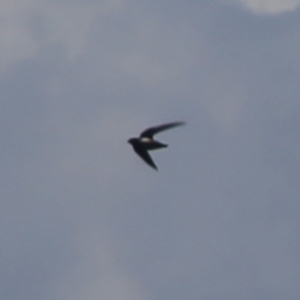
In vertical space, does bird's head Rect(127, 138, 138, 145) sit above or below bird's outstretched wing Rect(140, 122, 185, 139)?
above

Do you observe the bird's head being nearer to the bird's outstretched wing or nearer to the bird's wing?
the bird's wing

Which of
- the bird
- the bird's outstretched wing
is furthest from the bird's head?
the bird's outstretched wing

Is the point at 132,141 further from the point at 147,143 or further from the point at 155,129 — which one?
the point at 155,129

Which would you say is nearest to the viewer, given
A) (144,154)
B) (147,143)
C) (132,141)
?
(147,143)

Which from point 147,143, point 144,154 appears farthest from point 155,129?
point 144,154

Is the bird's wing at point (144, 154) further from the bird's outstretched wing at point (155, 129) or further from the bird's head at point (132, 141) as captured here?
the bird's outstretched wing at point (155, 129)

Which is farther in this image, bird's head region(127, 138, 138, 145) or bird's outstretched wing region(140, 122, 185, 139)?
bird's head region(127, 138, 138, 145)
